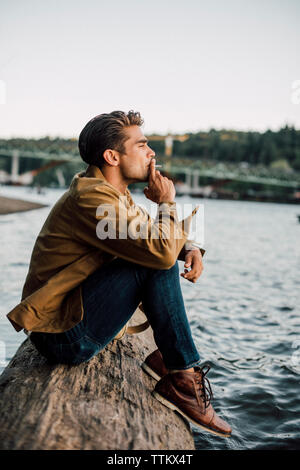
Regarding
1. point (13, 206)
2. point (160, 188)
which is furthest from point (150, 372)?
point (13, 206)

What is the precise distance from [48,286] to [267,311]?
4.25m

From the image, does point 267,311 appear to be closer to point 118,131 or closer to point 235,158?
point 118,131

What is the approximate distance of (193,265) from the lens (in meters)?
2.28

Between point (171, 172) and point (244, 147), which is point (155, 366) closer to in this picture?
point (171, 172)

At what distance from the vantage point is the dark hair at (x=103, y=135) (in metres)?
2.13

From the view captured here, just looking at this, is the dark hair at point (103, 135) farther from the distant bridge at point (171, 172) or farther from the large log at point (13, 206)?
the distant bridge at point (171, 172)

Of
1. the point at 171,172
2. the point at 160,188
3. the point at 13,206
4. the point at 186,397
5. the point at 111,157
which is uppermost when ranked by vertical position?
the point at 111,157

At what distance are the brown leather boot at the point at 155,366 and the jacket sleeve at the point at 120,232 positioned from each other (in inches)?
22.6

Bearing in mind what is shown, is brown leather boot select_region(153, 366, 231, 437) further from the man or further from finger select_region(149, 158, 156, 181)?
finger select_region(149, 158, 156, 181)

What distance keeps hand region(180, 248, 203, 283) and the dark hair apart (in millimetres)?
643

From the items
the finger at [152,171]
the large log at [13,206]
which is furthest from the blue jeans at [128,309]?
the large log at [13,206]

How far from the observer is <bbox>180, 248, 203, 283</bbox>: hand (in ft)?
7.32

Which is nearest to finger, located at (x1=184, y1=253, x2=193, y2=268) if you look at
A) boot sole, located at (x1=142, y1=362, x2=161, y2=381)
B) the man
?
the man

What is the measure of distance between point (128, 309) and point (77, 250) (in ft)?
1.15
